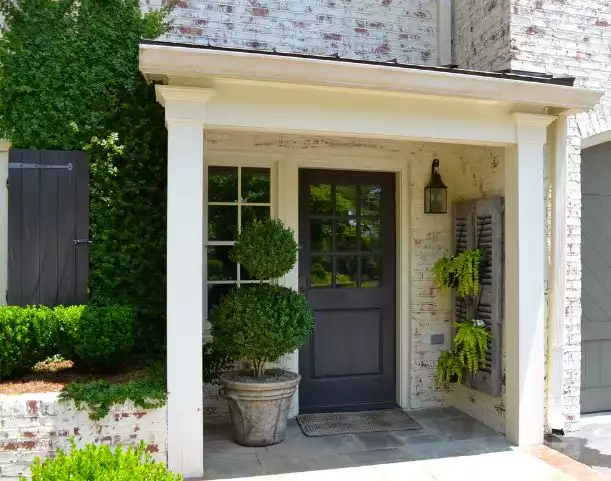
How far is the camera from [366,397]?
5176mm

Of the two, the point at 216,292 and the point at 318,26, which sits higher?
the point at 318,26

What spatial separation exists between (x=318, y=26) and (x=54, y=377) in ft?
11.9

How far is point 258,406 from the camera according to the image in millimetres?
4105

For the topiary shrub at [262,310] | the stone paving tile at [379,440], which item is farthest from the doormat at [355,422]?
the topiary shrub at [262,310]

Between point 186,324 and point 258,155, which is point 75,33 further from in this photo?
point 186,324

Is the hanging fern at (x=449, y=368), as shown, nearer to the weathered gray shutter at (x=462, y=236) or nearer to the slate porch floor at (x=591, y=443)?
the weathered gray shutter at (x=462, y=236)

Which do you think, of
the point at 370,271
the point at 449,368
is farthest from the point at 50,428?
the point at 449,368

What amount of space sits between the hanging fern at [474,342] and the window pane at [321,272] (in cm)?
125

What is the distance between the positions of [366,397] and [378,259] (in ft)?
4.29

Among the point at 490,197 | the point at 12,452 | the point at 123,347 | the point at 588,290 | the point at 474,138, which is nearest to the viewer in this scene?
the point at 12,452

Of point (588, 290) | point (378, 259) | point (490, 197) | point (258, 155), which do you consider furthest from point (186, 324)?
point (588, 290)

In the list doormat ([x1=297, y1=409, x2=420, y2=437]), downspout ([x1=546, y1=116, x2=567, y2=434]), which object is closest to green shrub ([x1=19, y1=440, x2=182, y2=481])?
doormat ([x1=297, y1=409, x2=420, y2=437])

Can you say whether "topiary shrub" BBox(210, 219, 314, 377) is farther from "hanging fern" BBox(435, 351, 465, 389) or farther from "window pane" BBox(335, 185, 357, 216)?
"hanging fern" BBox(435, 351, 465, 389)

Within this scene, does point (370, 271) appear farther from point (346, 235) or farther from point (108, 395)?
point (108, 395)
